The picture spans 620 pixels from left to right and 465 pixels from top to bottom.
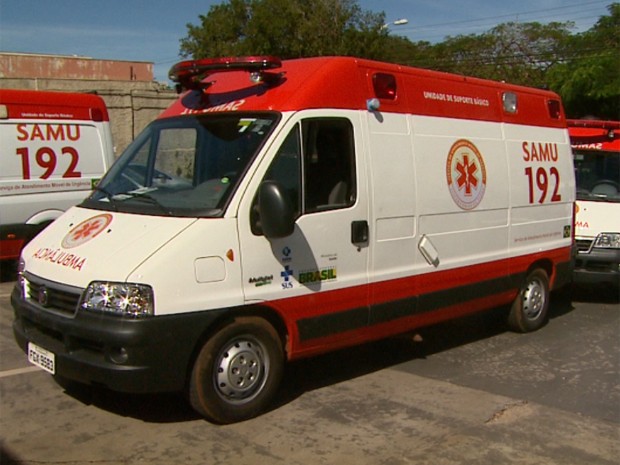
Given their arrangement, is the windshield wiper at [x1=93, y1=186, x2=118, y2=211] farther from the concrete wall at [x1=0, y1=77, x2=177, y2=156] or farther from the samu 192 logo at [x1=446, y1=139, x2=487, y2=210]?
the concrete wall at [x1=0, y1=77, x2=177, y2=156]

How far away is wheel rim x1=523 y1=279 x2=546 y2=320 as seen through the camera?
777cm

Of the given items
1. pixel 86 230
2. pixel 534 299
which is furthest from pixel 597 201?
pixel 86 230

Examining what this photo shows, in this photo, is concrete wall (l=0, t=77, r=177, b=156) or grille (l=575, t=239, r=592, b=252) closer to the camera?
grille (l=575, t=239, r=592, b=252)

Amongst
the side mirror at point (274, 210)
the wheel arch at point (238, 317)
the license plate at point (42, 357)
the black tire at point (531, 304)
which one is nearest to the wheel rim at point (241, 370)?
the wheel arch at point (238, 317)

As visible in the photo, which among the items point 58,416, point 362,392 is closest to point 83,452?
point 58,416

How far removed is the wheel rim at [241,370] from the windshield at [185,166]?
0.92 metres

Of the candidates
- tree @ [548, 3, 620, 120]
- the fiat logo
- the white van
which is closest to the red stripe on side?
the fiat logo

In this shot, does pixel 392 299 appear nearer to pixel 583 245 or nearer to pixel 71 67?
pixel 583 245

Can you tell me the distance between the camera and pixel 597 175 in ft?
32.8

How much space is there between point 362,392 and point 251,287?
1430 mm

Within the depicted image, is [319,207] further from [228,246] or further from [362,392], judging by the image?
[362,392]

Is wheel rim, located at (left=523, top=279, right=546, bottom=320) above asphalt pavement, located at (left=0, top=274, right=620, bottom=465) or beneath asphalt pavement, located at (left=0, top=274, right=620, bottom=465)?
above

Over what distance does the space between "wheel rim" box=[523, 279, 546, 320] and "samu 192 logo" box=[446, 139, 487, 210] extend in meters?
1.51

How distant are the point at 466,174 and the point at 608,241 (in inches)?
126
